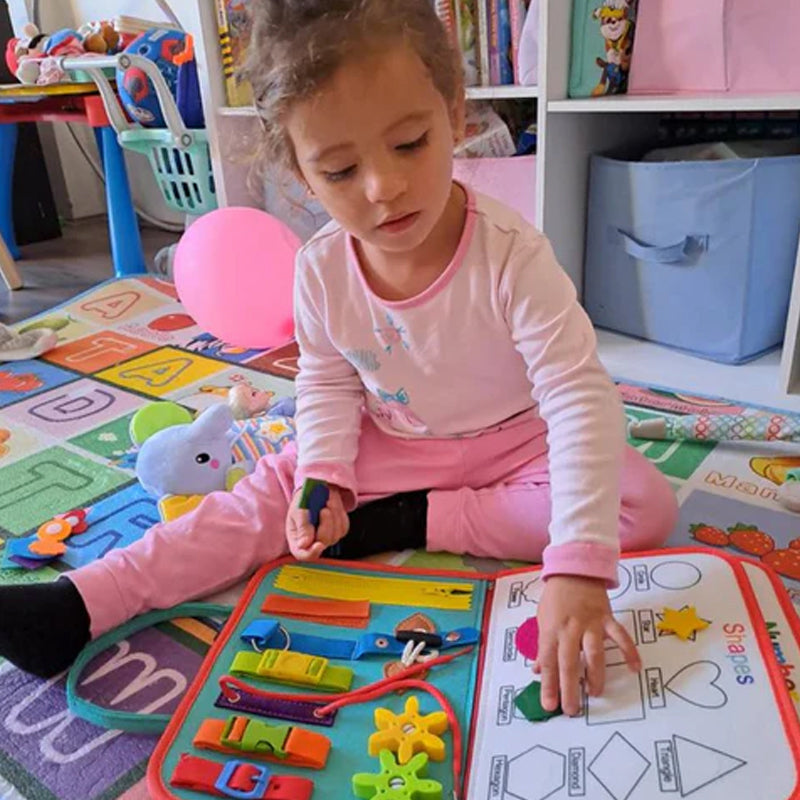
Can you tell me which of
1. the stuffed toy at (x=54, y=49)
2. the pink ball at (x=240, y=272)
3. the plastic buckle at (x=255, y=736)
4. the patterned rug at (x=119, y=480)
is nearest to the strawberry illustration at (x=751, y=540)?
the patterned rug at (x=119, y=480)

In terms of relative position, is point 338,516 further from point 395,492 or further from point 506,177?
point 506,177

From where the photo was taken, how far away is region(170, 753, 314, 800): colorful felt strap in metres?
0.53

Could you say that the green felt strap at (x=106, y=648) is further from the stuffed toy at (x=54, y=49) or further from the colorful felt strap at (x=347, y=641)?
the stuffed toy at (x=54, y=49)

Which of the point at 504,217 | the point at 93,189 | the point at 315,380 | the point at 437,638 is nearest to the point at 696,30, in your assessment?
the point at 504,217

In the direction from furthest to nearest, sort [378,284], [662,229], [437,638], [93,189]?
[93,189] → [662,229] → [378,284] → [437,638]

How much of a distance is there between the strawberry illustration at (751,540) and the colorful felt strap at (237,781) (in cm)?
49

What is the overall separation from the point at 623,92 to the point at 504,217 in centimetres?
65

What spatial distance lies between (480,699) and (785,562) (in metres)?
0.36

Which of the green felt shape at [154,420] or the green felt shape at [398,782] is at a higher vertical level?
the green felt shape at [398,782]

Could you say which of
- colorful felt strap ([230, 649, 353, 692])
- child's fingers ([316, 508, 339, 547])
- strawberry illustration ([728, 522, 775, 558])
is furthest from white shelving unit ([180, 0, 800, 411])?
colorful felt strap ([230, 649, 353, 692])

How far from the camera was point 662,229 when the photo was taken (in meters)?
1.22

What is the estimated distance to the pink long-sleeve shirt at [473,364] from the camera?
633 millimetres

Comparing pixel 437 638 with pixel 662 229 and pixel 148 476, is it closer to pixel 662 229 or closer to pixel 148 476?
pixel 148 476

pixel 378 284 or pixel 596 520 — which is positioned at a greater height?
pixel 378 284
